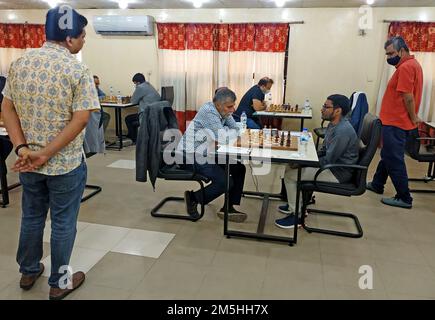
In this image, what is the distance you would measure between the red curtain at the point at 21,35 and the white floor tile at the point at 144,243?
18.1 feet

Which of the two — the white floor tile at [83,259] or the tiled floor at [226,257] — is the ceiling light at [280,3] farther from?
the white floor tile at [83,259]

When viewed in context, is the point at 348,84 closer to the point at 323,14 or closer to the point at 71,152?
the point at 323,14

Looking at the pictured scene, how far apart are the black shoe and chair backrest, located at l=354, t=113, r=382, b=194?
1.27 metres

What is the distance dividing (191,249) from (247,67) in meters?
4.24

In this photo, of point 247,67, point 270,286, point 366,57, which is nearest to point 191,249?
point 270,286

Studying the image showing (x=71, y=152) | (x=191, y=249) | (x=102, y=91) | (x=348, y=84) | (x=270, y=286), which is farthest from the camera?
(x=102, y=91)

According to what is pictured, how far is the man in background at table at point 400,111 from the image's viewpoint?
3.28m

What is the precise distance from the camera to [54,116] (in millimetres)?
1658

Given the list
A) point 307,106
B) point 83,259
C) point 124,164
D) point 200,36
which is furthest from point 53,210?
point 200,36

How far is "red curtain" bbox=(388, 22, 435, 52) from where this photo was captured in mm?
5434

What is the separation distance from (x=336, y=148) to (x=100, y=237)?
71.7 inches

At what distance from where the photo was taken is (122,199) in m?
3.44

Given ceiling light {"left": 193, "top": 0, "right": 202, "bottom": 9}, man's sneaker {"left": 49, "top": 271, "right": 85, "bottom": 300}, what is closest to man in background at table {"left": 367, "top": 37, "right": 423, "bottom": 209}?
man's sneaker {"left": 49, "top": 271, "right": 85, "bottom": 300}

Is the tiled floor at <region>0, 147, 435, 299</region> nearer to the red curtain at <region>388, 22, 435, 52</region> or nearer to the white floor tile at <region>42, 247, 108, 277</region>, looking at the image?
the white floor tile at <region>42, 247, 108, 277</region>
